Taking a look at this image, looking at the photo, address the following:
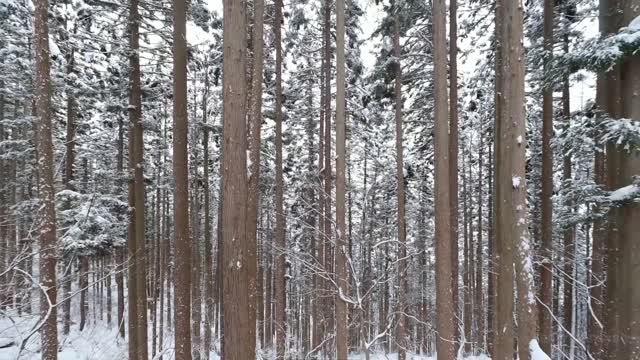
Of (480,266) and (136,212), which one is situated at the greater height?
(136,212)

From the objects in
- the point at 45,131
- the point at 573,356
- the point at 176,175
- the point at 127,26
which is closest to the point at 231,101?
the point at 176,175

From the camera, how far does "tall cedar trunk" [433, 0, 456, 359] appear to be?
8.22m

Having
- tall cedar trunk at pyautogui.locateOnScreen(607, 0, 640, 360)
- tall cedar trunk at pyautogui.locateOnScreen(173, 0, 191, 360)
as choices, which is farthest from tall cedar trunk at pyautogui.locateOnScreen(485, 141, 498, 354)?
tall cedar trunk at pyautogui.locateOnScreen(173, 0, 191, 360)

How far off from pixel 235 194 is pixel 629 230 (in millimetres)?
5655

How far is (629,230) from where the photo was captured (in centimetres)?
599

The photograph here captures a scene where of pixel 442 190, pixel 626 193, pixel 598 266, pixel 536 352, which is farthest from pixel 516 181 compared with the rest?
pixel 598 266

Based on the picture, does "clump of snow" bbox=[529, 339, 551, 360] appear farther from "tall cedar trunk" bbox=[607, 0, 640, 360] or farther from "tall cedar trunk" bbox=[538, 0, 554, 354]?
"tall cedar trunk" bbox=[538, 0, 554, 354]

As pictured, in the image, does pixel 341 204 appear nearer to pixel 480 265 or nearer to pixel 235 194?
pixel 235 194

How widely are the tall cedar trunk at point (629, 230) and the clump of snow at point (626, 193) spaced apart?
95 mm

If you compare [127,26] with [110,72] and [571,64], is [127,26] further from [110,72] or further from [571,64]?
[571,64]

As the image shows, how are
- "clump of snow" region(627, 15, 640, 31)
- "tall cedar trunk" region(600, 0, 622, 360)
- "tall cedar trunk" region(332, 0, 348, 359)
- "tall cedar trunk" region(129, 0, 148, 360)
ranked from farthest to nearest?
"tall cedar trunk" region(129, 0, 148, 360) → "tall cedar trunk" region(332, 0, 348, 359) → "tall cedar trunk" region(600, 0, 622, 360) → "clump of snow" region(627, 15, 640, 31)

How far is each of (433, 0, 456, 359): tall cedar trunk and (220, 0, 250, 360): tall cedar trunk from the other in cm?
447

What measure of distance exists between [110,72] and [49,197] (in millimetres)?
7403

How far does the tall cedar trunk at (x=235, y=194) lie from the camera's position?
5.02 m
